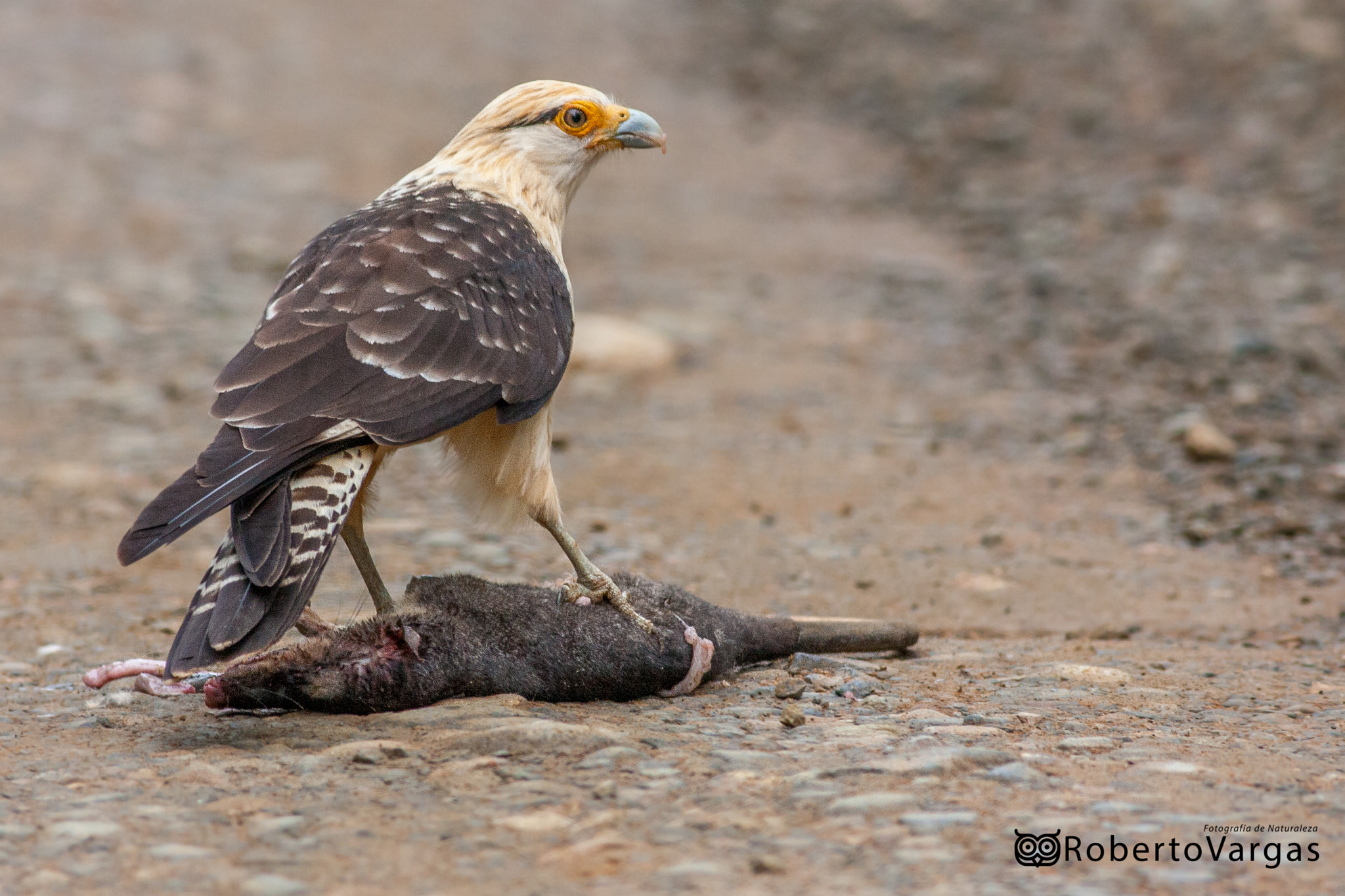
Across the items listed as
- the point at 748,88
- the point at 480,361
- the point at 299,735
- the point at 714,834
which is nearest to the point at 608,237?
the point at 748,88

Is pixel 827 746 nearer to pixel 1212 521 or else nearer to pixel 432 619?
pixel 432 619

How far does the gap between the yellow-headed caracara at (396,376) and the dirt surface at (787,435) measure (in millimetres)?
528

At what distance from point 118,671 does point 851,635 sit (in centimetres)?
237

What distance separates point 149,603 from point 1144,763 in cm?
389

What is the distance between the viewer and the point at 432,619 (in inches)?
171

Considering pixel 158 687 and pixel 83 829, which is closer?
pixel 83 829

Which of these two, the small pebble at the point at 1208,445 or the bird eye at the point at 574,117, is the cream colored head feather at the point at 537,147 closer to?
the bird eye at the point at 574,117

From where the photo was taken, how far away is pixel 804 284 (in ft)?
37.1

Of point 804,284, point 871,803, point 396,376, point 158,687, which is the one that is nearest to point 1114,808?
point 871,803

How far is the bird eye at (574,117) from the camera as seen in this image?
5781mm

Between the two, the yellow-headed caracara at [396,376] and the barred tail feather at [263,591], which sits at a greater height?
the yellow-headed caracara at [396,376]

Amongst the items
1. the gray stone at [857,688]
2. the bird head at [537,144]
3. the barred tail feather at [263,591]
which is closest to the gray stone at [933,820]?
the gray stone at [857,688]

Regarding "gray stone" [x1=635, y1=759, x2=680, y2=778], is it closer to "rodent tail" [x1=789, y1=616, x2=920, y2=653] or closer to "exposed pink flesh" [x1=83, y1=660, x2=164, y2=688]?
"rodent tail" [x1=789, y1=616, x2=920, y2=653]

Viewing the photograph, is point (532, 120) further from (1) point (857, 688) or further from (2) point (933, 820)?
(2) point (933, 820)
